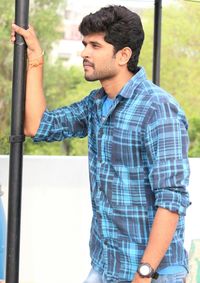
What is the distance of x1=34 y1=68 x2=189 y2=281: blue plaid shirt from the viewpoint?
172cm

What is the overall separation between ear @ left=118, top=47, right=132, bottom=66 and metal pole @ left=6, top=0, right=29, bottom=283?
0.30m

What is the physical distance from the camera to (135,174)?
1782 mm

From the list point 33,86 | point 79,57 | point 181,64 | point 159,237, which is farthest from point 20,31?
point 181,64

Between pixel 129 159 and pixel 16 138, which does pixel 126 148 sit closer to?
pixel 129 159

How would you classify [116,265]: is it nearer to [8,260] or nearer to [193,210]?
[8,260]

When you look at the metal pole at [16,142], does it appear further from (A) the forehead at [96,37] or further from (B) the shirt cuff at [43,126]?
(A) the forehead at [96,37]

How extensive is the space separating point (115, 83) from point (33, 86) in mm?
266

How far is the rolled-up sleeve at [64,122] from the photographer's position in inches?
80.8

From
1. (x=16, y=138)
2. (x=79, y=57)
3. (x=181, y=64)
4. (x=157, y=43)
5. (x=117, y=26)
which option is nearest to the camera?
(x=117, y=26)

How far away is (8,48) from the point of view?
21.8 m

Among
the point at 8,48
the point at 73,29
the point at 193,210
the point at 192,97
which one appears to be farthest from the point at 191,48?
the point at 193,210

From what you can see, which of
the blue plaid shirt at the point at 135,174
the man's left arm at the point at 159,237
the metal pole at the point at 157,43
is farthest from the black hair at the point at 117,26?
the metal pole at the point at 157,43

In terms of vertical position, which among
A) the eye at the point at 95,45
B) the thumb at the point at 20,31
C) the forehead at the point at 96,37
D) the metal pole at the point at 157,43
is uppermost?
the metal pole at the point at 157,43

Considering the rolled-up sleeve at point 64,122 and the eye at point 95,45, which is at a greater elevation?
the eye at point 95,45
